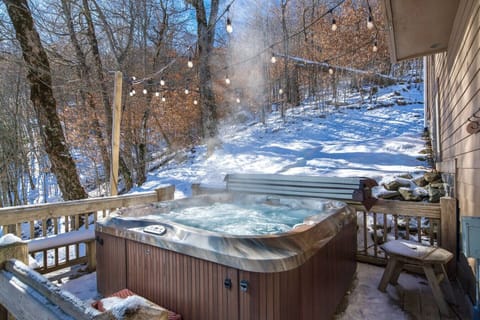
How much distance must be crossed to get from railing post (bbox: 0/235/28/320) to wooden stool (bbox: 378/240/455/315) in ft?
8.55

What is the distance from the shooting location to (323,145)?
25.4 feet

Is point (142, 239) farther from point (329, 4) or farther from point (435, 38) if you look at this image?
point (329, 4)

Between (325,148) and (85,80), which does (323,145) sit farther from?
(85,80)

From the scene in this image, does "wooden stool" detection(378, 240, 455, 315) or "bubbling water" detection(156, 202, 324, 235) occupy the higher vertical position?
"bubbling water" detection(156, 202, 324, 235)

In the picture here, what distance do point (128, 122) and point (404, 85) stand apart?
1022cm

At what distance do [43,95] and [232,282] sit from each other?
477cm

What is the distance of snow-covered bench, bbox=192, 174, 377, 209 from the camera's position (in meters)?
2.90

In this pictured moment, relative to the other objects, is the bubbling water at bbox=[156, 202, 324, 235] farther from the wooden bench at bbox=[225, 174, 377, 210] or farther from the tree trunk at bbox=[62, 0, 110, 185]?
the tree trunk at bbox=[62, 0, 110, 185]

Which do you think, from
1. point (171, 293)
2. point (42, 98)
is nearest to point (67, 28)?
point (42, 98)

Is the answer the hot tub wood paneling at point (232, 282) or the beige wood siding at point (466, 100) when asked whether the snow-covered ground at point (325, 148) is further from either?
the beige wood siding at point (466, 100)

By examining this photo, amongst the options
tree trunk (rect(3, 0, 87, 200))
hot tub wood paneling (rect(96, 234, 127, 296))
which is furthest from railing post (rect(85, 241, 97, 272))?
tree trunk (rect(3, 0, 87, 200))

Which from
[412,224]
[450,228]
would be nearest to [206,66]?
[412,224]

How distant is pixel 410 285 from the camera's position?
256 cm

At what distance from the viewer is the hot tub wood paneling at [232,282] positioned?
1.44 metres
